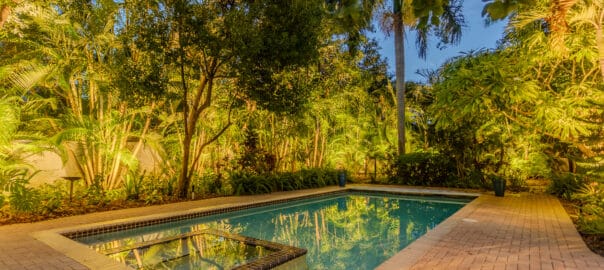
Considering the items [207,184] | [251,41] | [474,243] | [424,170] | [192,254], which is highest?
[251,41]

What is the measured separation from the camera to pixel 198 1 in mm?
7449

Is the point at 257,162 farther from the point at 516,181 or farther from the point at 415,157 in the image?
the point at 516,181


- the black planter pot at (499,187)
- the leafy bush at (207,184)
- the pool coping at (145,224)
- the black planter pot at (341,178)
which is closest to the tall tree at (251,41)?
the pool coping at (145,224)

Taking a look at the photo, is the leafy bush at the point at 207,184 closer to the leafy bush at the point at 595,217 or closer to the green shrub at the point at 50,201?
the green shrub at the point at 50,201

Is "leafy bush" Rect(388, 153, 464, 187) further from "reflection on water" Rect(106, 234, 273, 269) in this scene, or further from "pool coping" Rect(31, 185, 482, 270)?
"reflection on water" Rect(106, 234, 273, 269)

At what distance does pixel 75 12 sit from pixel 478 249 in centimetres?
871

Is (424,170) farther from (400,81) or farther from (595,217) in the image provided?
(595,217)

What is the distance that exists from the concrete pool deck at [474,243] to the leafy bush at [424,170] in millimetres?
4408

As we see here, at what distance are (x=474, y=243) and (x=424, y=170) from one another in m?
8.08

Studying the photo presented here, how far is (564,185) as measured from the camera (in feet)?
30.8

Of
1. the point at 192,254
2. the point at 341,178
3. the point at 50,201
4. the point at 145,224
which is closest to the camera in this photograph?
the point at 192,254

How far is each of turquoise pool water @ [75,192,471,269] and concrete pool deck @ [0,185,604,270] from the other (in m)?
0.67

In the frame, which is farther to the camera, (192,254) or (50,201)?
(50,201)

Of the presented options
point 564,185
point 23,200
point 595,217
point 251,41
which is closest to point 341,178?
point 564,185
